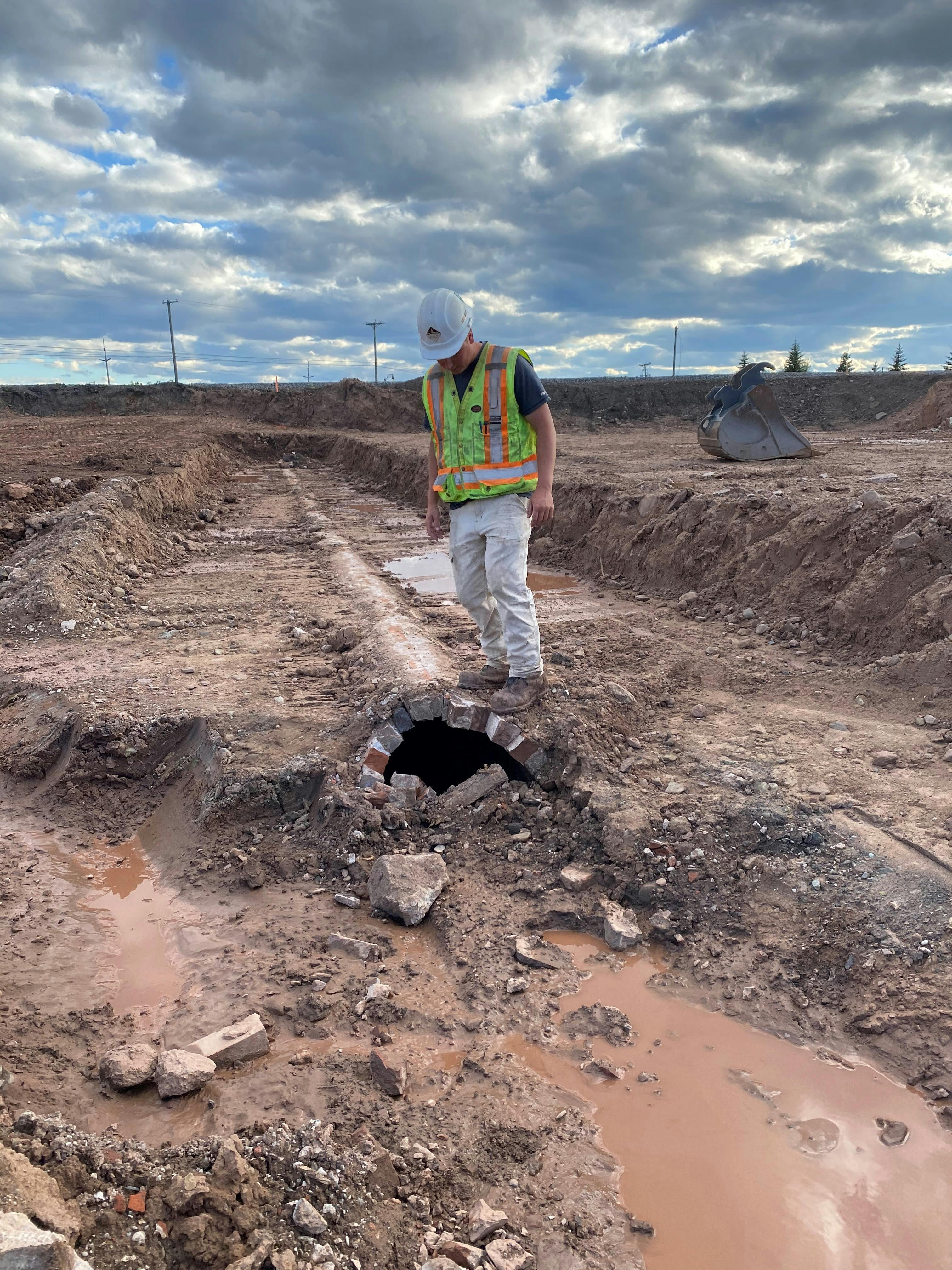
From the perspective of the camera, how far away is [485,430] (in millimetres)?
3865

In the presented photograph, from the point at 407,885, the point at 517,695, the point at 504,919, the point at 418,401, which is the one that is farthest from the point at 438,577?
the point at 418,401

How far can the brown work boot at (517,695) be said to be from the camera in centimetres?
427

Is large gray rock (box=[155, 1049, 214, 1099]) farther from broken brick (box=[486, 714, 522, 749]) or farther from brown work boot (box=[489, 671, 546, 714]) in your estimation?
brown work boot (box=[489, 671, 546, 714])

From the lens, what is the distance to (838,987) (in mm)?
2838

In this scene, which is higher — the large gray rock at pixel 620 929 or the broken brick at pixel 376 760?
the broken brick at pixel 376 760

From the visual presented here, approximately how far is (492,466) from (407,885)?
202 cm

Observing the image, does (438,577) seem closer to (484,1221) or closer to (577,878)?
(577,878)

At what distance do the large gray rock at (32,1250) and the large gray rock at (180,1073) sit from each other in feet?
3.03

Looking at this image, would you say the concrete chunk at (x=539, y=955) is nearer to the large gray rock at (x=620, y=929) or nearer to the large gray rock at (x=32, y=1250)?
the large gray rock at (x=620, y=929)

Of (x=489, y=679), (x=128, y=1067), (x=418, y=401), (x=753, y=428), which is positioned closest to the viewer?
(x=128, y=1067)

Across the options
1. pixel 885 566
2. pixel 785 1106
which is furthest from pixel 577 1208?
pixel 885 566

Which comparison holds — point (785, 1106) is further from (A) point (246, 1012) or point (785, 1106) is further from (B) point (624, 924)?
(A) point (246, 1012)

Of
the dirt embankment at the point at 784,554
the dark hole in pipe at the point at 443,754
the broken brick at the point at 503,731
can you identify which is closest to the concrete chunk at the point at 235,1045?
the dark hole in pipe at the point at 443,754

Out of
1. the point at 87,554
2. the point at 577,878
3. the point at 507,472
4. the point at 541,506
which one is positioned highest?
the point at 507,472
